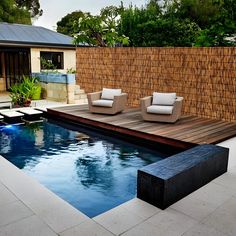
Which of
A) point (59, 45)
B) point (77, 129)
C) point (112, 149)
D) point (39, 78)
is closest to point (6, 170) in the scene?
point (112, 149)

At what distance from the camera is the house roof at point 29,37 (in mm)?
11312

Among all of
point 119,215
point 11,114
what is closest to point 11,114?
point 11,114

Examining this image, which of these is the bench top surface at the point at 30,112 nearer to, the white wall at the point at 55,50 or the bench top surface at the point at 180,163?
the white wall at the point at 55,50

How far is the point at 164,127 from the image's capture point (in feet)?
21.0

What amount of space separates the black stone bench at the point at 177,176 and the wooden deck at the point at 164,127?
5.09 feet

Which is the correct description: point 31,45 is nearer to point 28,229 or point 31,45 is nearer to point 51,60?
point 51,60

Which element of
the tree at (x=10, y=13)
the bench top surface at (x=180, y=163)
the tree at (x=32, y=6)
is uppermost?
the tree at (x=32, y=6)

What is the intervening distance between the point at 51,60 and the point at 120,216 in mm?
11525

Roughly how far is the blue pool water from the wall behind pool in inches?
109

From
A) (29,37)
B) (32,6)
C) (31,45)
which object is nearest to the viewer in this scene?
(31,45)

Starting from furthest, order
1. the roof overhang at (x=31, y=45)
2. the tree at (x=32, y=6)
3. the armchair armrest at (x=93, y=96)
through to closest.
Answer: the tree at (x=32, y=6), the roof overhang at (x=31, y=45), the armchair armrest at (x=93, y=96)

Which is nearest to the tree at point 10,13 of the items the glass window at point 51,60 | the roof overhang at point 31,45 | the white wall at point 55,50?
the glass window at point 51,60

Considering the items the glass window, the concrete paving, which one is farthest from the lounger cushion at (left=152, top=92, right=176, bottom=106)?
the glass window

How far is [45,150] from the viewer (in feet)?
18.3
